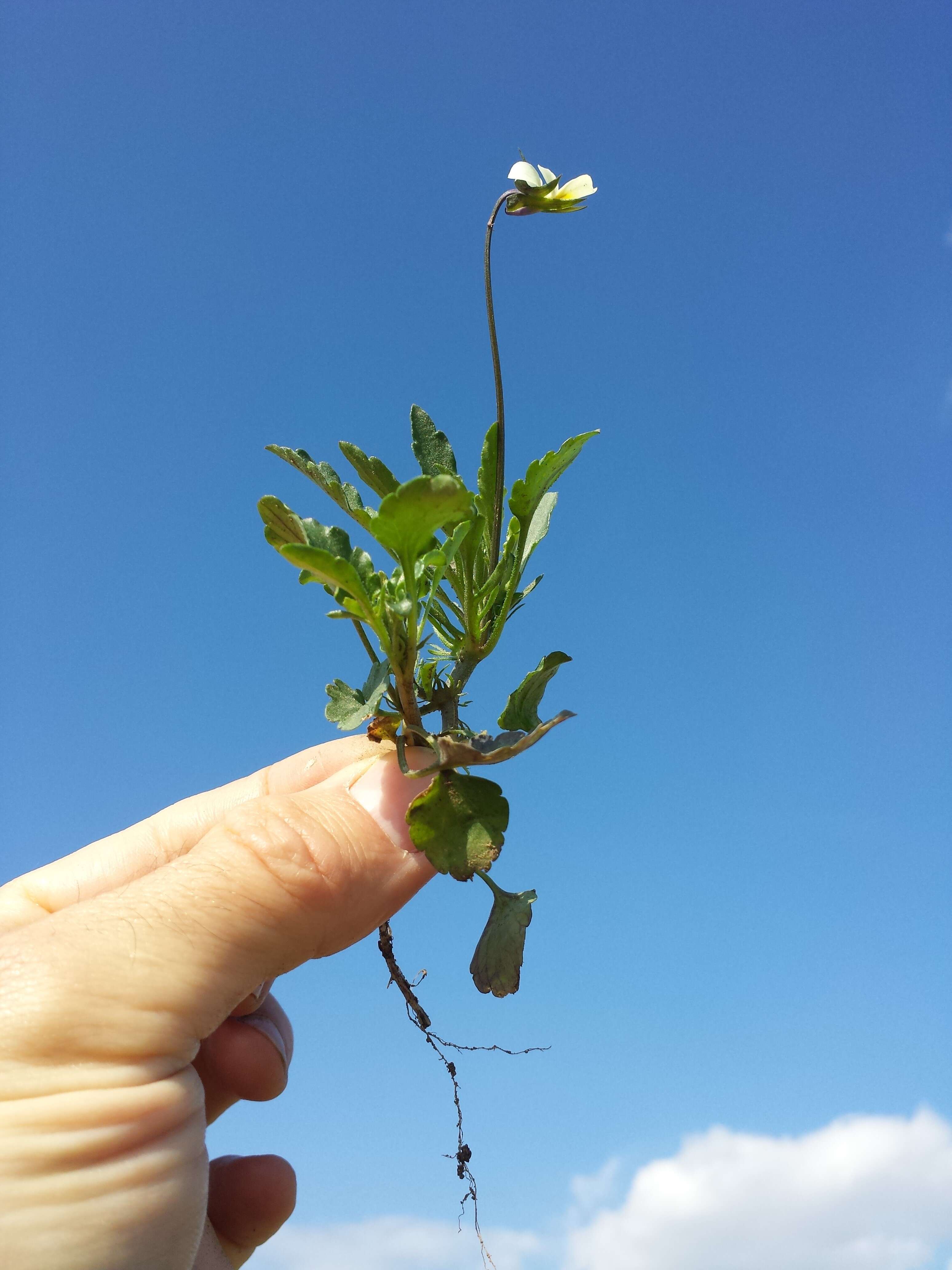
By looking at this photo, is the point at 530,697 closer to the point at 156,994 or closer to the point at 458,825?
the point at 458,825

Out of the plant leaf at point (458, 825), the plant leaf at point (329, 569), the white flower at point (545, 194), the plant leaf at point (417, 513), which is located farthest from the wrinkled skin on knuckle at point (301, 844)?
the white flower at point (545, 194)

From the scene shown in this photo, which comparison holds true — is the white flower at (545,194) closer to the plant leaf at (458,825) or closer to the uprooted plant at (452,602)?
the uprooted plant at (452,602)

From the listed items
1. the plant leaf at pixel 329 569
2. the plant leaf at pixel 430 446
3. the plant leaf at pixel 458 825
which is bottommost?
the plant leaf at pixel 458 825

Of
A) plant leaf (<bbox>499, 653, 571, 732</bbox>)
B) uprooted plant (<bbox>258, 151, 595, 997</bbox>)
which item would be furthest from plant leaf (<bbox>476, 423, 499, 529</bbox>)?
plant leaf (<bbox>499, 653, 571, 732</bbox>)

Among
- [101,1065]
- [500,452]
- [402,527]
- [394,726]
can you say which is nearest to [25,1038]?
[101,1065]

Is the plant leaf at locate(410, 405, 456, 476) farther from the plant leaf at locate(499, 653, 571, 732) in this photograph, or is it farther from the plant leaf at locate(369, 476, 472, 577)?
the plant leaf at locate(499, 653, 571, 732)

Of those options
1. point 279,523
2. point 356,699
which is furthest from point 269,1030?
point 279,523
